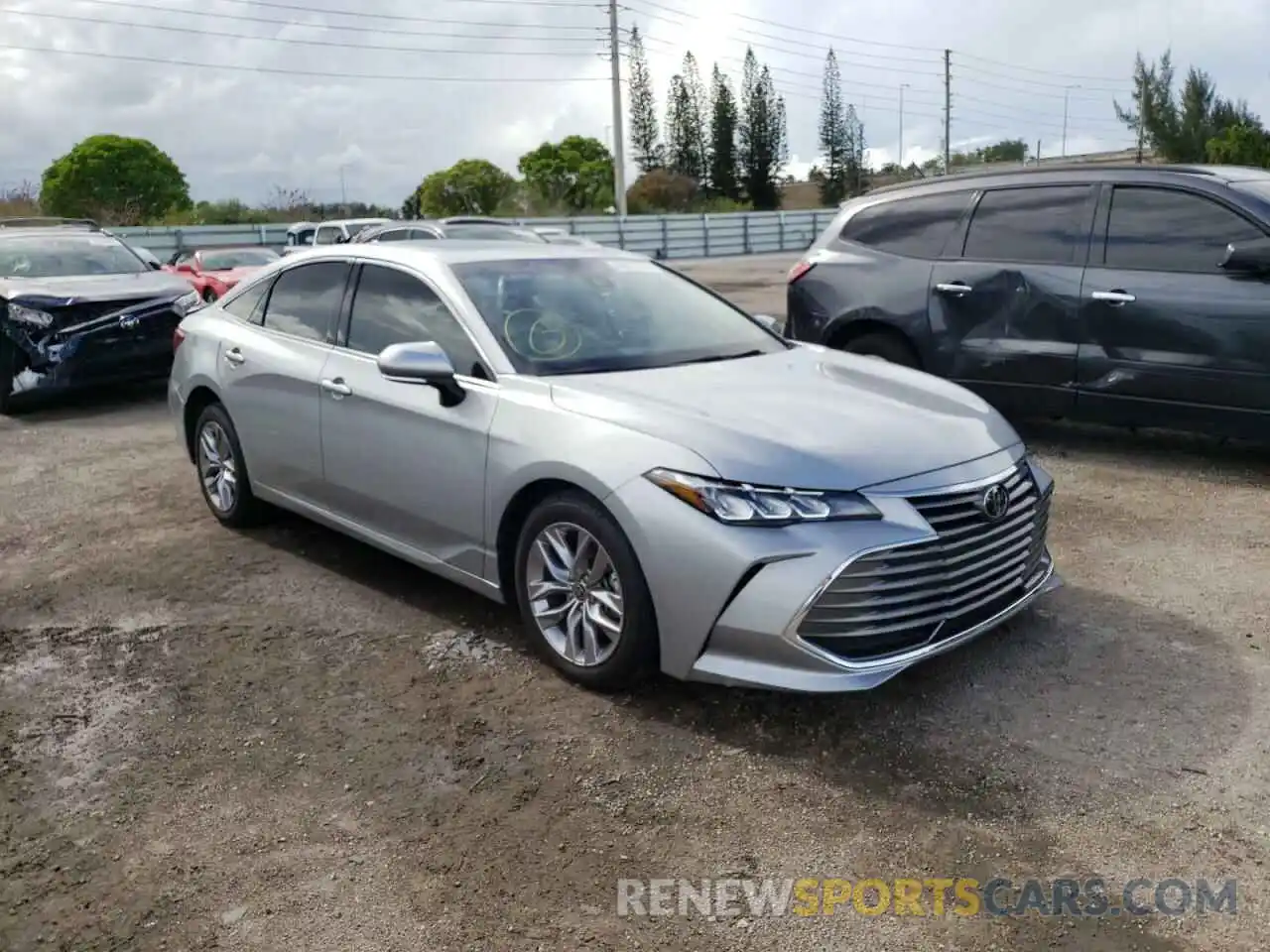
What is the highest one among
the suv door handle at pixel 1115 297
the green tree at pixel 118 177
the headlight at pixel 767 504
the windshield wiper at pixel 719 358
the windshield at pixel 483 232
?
the green tree at pixel 118 177

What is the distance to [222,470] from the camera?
621 centimetres

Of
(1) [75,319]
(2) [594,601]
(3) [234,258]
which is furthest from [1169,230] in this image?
(3) [234,258]

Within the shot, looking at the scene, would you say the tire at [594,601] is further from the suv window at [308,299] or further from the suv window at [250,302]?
the suv window at [250,302]

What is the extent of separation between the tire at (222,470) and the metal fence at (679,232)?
3019cm

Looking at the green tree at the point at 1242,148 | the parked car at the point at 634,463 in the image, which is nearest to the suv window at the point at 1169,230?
the parked car at the point at 634,463

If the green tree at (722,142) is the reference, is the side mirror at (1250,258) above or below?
below

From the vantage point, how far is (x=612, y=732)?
151 inches

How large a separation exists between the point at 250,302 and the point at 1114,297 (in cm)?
483

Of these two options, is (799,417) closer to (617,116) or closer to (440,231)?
(440,231)

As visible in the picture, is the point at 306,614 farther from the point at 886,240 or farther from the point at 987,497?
the point at 886,240

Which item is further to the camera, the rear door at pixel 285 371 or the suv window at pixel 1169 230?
the suv window at pixel 1169 230

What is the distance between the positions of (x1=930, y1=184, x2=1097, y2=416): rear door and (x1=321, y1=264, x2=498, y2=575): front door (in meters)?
3.89

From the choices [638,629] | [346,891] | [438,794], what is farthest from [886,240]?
Result: [346,891]

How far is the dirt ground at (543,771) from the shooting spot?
116 inches
